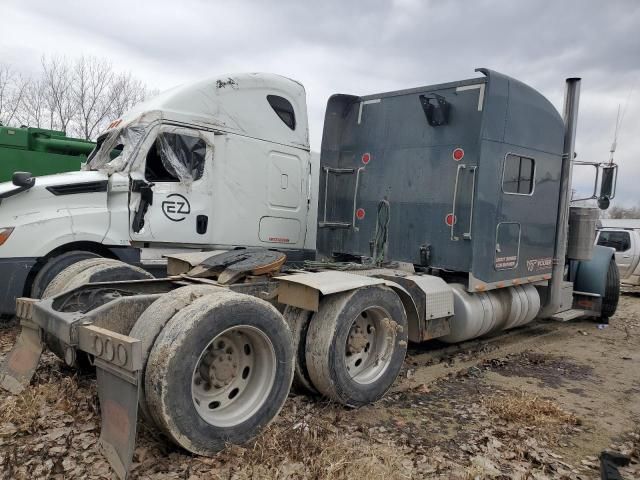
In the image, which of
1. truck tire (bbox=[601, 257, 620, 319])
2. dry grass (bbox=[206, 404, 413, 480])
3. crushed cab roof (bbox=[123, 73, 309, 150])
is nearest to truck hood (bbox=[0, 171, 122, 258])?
crushed cab roof (bbox=[123, 73, 309, 150])

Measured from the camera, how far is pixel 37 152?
9.64 metres

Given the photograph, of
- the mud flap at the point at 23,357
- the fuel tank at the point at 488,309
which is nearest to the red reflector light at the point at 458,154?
the fuel tank at the point at 488,309

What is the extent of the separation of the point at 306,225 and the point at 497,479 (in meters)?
4.86

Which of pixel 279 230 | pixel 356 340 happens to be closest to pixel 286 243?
pixel 279 230

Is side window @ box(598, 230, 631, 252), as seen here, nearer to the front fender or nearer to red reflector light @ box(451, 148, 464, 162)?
red reflector light @ box(451, 148, 464, 162)

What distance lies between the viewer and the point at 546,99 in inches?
269

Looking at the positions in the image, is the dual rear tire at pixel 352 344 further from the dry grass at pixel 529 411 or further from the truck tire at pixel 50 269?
the truck tire at pixel 50 269

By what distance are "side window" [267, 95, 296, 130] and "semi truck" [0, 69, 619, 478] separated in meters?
0.02

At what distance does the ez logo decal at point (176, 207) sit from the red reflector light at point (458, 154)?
330 centimetres

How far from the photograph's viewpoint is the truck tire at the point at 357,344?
4.20 metres

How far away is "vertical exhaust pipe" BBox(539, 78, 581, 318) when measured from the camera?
7.20 meters

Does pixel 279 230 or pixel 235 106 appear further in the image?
pixel 279 230

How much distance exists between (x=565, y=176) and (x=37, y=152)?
8.99 m

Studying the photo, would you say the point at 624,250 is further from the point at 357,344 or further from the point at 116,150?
the point at 116,150
